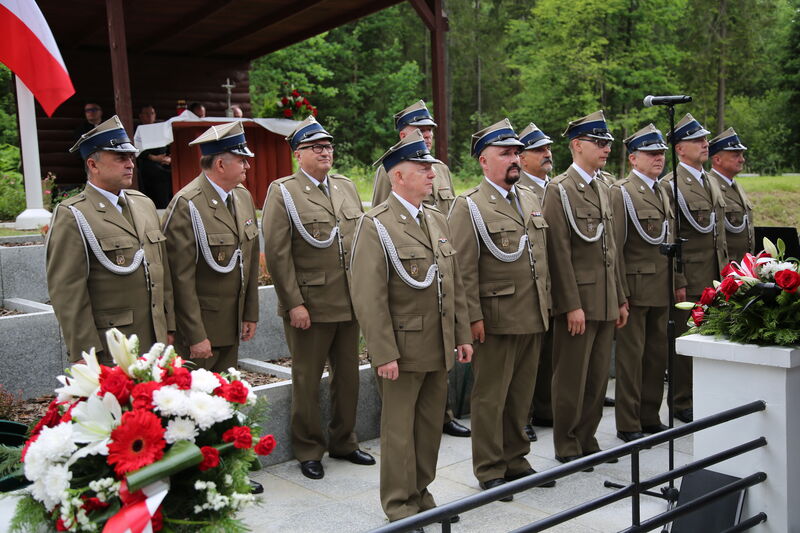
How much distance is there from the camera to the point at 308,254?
5656mm

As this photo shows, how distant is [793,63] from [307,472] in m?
28.4

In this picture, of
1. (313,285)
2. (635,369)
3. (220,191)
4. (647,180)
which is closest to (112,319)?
(220,191)

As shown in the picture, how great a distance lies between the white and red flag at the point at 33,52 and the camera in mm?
6468

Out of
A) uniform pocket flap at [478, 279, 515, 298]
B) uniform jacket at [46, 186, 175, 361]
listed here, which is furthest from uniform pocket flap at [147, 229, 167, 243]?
uniform pocket flap at [478, 279, 515, 298]

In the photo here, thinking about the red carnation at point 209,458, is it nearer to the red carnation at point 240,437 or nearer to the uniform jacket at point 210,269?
the red carnation at point 240,437

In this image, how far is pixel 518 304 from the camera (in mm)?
5164

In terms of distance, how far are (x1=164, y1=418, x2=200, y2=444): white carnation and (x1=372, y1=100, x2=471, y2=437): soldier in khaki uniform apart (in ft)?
13.1

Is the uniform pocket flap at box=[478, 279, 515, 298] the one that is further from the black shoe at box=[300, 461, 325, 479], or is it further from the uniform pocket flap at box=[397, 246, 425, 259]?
the black shoe at box=[300, 461, 325, 479]

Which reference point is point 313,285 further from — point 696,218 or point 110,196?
point 696,218

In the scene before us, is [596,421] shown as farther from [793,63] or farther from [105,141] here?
[793,63]

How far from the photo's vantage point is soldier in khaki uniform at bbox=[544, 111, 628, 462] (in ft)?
18.5

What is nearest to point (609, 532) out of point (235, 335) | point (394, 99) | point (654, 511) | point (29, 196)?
point (654, 511)

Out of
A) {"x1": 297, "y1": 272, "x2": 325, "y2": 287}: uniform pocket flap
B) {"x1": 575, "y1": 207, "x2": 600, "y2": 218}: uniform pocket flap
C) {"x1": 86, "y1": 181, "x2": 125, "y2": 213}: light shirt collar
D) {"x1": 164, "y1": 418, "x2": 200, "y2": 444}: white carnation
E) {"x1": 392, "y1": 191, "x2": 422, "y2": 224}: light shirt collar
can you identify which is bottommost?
{"x1": 164, "y1": 418, "x2": 200, "y2": 444}: white carnation

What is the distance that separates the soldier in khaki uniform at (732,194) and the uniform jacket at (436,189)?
7.54ft
